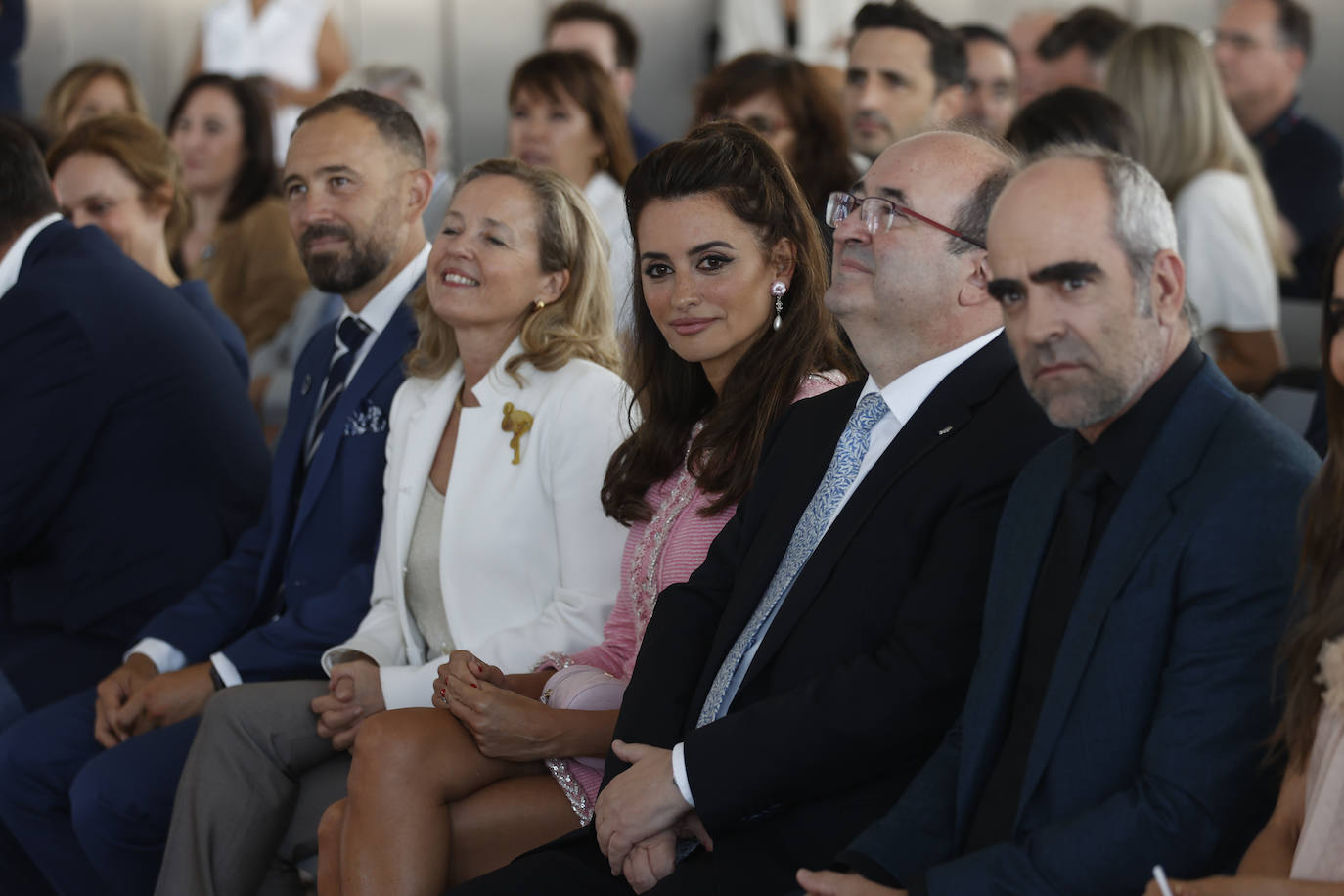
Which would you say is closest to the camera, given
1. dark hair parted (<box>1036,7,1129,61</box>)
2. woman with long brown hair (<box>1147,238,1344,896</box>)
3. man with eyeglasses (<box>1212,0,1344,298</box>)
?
woman with long brown hair (<box>1147,238,1344,896</box>)

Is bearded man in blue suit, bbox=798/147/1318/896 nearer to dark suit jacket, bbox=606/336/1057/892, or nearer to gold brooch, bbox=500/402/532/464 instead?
dark suit jacket, bbox=606/336/1057/892

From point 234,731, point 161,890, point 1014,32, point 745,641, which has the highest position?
point 1014,32

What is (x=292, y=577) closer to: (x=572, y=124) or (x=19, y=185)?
(x=19, y=185)

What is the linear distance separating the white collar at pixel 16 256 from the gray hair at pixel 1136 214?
2.76 metres

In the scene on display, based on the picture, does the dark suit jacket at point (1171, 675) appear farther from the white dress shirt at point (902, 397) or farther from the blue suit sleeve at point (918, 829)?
the white dress shirt at point (902, 397)

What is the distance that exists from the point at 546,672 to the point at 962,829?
104 cm

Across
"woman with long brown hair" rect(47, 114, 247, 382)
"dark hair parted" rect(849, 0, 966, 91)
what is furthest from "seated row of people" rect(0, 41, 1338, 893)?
"dark hair parted" rect(849, 0, 966, 91)

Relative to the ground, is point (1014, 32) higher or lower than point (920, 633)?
higher

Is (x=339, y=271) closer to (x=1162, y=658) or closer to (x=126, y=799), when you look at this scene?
(x=126, y=799)

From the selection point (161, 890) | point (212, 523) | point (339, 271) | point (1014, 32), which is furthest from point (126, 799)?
point (1014, 32)

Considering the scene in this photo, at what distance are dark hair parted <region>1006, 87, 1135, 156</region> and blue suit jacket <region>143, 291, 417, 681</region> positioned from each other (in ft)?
5.58

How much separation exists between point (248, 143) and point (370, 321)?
265 cm

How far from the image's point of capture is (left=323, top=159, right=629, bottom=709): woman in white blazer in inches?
114

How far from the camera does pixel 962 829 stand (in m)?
1.89
